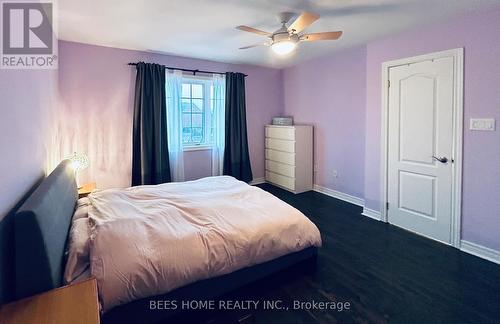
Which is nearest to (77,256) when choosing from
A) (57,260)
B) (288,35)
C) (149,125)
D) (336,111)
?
(57,260)

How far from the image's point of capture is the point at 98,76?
383 centimetres

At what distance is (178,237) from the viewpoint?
1.87 metres

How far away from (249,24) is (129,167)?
273 cm

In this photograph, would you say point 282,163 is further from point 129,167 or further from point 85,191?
point 85,191

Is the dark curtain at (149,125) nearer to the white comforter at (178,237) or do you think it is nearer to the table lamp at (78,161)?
the table lamp at (78,161)

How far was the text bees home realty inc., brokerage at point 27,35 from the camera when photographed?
1.58 metres

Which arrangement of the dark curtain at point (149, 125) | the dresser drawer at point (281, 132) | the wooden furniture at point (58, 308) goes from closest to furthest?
1. the wooden furniture at point (58, 308)
2. the dark curtain at point (149, 125)
3. the dresser drawer at point (281, 132)

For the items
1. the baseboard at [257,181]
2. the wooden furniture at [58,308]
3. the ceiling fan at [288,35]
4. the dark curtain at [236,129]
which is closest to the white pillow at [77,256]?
the wooden furniture at [58,308]

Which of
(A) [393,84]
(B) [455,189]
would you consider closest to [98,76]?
(A) [393,84]

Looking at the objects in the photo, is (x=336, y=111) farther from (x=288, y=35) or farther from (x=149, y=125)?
(x=149, y=125)

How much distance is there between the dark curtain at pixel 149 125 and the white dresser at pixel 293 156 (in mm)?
2078

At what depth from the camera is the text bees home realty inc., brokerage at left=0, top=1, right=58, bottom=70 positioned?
5.18 ft

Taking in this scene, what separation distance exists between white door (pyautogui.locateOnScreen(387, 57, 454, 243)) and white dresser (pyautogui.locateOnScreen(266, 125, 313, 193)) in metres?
1.64

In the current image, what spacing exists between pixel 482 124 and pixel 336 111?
2125 millimetres
